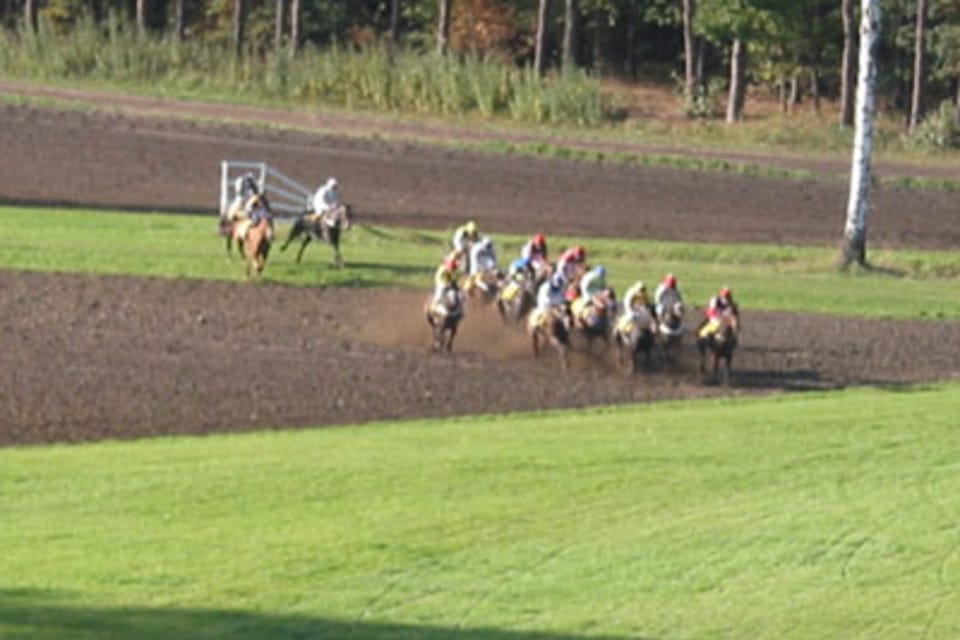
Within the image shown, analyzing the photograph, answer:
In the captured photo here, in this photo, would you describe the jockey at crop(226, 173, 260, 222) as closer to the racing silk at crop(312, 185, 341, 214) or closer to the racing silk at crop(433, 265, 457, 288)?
the racing silk at crop(312, 185, 341, 214)

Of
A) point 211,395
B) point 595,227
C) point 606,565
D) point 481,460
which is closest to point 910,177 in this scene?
point 595,227

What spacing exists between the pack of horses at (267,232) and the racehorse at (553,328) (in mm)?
6113

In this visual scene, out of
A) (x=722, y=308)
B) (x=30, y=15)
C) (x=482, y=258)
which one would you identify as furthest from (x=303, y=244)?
(x=30, y=15)

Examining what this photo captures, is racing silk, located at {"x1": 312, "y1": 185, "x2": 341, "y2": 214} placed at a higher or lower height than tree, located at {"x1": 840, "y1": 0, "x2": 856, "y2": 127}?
lower

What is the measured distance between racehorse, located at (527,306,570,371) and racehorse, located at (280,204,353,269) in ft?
23.6

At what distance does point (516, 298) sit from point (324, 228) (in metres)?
6.06

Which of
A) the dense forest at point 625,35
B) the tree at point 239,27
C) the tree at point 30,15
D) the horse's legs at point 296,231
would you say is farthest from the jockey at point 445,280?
the tree at point 30,15

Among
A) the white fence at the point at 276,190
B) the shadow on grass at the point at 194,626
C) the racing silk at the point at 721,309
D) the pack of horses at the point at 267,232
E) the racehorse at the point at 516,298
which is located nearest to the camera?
the shadow on grass at the point at 194,626

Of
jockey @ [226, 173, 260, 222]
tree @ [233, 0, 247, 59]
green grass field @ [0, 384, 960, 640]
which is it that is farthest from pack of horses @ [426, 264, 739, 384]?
tree @ [233, 0, 247, 59]

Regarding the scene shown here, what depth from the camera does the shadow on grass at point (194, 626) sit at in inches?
544

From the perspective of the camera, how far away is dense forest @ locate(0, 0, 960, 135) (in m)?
73.1

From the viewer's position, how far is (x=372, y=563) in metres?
15.8

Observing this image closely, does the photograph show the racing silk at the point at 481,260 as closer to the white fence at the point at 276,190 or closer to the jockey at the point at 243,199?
the jockey at the point at 243,199

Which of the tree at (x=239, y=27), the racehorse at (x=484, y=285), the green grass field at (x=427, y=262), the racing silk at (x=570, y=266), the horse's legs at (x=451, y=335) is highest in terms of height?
the tree at (x=239, y=27)
